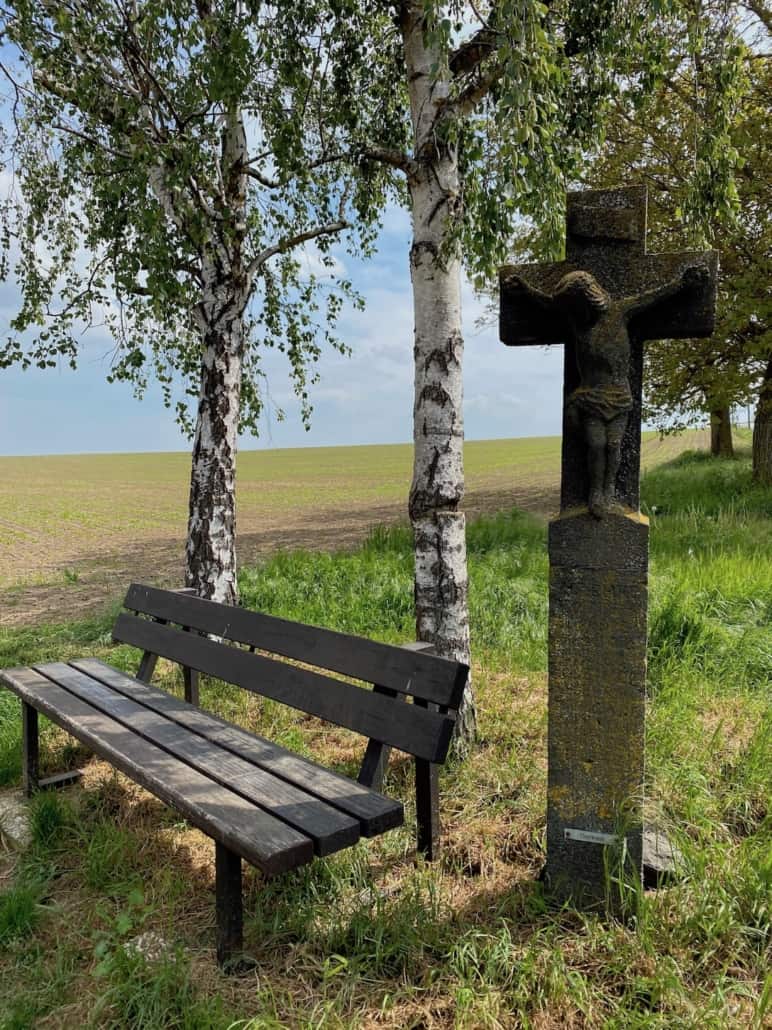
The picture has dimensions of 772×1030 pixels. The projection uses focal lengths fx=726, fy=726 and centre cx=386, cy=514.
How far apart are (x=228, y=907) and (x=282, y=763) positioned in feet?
1.79

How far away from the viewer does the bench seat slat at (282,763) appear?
90.6 inches

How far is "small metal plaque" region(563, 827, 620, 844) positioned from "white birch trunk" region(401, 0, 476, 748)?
49.9 inches

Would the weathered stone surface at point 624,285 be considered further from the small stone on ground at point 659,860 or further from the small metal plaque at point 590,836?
the small stone on ground at point 659,860

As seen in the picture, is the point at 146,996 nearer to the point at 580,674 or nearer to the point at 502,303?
the point at 580,674

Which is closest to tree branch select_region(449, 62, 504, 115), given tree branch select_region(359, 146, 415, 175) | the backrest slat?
tree branch select_region(359, 146, 415, 175)

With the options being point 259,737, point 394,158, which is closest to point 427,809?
point 259,737

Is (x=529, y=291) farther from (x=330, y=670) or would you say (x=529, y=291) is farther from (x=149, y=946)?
(x=149, y=946)

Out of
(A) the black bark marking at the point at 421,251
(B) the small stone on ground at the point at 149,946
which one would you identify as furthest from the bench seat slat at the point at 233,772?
(A) the black bark marking at the point at 421,251

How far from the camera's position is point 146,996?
2.12 metres

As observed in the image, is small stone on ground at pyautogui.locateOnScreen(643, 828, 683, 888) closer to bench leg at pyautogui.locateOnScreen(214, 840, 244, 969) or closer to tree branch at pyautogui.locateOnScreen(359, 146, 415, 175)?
bench leg at pyautogui.locateOnScreen(214, 840, 244, 969)

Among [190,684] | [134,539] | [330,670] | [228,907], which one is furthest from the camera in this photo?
[134,539]

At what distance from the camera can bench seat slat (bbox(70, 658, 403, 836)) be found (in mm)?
2301

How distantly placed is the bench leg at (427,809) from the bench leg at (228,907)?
80 cm

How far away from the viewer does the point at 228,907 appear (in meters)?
2.27
